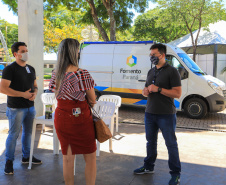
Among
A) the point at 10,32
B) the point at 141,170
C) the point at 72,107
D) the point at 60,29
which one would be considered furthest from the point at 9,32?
the point at 72,107

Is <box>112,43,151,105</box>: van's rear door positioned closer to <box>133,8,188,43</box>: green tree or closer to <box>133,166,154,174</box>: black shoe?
<box>133,166,154,174</box>: black shoe

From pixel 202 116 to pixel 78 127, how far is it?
22.4 ft

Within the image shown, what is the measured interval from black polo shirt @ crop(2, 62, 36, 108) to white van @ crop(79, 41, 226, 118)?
19.5 feet

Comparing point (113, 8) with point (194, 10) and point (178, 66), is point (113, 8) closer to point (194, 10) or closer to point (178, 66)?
point (194, 10)

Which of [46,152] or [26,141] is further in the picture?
[46,152]

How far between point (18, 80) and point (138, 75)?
6103mm

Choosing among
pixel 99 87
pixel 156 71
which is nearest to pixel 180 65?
pixel 99 87

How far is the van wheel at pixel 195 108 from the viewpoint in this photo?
8.79 m

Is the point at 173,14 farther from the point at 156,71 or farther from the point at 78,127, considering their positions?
the point at 78,127

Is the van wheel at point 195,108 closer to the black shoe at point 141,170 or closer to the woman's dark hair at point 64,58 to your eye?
the black shoe at point 141,170

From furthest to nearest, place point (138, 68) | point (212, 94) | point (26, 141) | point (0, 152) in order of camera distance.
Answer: point (138, 68) → point (212, 94) → point (0, 152) → point (26, 141)

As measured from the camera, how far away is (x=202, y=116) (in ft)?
28.9

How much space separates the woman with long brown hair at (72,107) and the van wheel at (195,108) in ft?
21.7

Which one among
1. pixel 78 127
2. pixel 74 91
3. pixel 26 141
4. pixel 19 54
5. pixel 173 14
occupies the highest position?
pixel 173 14
